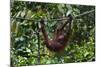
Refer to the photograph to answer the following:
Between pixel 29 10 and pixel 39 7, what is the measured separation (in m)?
0.11

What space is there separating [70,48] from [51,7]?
469 millimetres

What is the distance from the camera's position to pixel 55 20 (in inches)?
73.5

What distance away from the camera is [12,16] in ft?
5.67

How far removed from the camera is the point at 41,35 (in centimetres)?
182

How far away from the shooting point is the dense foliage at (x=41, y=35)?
68.7 inches

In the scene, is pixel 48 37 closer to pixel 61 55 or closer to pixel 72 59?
pixel 61 55

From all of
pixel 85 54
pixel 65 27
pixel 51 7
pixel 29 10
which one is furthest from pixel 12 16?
pixel 85 54

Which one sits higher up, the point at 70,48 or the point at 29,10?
the point at 29,10

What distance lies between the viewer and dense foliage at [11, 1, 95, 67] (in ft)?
5.72

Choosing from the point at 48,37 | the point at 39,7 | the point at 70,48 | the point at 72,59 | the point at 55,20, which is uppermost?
the point at 39,7
